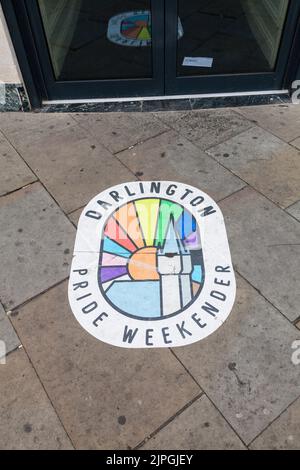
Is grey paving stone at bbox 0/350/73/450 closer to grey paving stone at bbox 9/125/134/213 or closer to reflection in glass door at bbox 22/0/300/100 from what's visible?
grey paving stone at bbox 9/125/134/213

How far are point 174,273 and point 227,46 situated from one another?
145 inches

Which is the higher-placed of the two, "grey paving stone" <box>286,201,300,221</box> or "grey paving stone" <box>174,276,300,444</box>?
"grey paving stone" <box>174,276,300,444</box>

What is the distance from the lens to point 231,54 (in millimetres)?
5035

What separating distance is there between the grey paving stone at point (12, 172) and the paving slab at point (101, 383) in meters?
1.57

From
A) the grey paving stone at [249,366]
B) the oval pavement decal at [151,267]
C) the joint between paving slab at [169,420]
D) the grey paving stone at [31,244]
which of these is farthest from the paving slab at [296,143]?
the joint between paving slab at [169,420]

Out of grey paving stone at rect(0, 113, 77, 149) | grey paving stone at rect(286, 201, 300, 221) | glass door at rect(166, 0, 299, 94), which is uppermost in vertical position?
glass door at rect(166, 0, 299, 94)

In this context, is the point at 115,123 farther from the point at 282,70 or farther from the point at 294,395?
the point at 294,395

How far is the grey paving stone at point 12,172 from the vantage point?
3795 mm

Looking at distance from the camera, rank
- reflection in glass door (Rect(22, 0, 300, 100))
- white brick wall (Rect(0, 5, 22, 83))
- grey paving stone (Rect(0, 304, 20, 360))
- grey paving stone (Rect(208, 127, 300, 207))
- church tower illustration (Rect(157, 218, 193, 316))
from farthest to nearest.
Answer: reflection in glass door (Rect(22, 0, 300, 100)) → white brick wall (Rect(0, 5, 22, 83)) → grey paving stone (Rect(208, 127, 300, 207)) → church tower illustration (Rect(157, 218, 193, 316)) → grey paving stone (Rect(0, 304, 20, 360))

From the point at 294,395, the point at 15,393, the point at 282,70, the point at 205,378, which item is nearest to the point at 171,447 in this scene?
the point at 205,378

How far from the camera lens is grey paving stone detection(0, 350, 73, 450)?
2217mm

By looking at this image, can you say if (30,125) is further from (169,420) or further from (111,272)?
(169,420)

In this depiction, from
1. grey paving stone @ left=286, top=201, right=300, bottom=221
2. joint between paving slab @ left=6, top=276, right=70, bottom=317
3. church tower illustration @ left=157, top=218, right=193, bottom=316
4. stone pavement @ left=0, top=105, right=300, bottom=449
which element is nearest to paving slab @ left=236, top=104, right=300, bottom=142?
stone pavement @ left=0, top=105, right=300, bottom=449

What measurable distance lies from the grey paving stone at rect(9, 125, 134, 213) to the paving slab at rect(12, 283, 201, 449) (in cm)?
129
